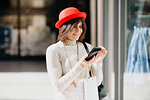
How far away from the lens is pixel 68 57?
4.80 feet

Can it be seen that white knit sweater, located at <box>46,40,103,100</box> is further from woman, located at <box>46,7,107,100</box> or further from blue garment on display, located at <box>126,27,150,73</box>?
blue garment on display, located at <box>126,27,150,73</box>

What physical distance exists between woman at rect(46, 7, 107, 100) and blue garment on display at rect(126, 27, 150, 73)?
0.75 meters

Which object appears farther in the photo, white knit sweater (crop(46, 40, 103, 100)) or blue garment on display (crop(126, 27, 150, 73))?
blue garment on display (crop(126, 27, 150, 73))

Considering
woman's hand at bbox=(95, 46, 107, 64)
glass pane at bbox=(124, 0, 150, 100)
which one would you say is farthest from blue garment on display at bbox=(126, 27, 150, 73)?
woman's hand at bbox=(95, 46, 107, 64)

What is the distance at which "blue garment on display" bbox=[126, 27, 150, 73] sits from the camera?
204cm

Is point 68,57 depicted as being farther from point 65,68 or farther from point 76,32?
point 76,32

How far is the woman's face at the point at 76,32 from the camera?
4.68 feet

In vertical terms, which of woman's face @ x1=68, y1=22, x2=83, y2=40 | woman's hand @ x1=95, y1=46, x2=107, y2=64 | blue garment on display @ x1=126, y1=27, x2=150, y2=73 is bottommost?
blue garment on display @ x1=126, y1=27, x2=150, y2=73

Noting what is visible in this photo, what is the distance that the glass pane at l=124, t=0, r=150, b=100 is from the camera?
199cm

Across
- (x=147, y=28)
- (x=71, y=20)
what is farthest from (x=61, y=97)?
(x=147, y=28)

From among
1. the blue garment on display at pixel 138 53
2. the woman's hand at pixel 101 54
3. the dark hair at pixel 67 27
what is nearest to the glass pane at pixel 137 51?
the blue garment on display at pixel 138 53

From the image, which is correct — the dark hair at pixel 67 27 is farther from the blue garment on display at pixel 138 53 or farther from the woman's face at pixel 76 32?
the blue garment on display at pixel 138 53

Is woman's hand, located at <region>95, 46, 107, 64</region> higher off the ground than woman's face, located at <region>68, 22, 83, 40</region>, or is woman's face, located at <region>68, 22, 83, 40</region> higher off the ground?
woman's face, located at <region>68, 22, 83, 40</region>

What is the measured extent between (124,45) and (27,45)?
5.91m
